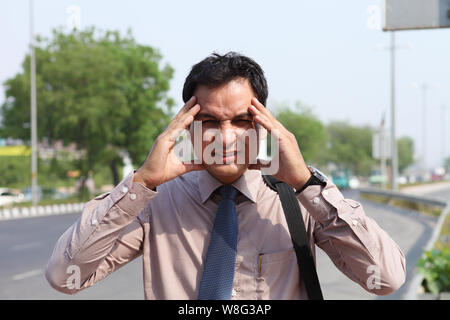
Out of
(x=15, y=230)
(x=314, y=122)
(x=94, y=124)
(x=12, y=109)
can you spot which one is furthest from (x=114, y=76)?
(x=314, y=122)

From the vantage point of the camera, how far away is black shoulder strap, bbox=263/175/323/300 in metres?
1.94

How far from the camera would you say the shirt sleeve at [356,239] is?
1.92 m

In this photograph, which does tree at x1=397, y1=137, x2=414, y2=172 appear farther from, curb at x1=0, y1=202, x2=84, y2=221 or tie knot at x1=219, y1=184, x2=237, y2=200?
tie knot at x1=219, y1=184, x2=237, y2=200

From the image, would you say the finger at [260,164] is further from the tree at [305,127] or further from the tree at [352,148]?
the tree at [352,148]

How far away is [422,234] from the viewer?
14.0 meters

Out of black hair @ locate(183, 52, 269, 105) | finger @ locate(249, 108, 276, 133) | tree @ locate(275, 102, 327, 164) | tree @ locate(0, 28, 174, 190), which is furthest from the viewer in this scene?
tree @ locate(275, 102, 327, 164)

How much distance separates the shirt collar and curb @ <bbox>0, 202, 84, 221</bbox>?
75.9ft

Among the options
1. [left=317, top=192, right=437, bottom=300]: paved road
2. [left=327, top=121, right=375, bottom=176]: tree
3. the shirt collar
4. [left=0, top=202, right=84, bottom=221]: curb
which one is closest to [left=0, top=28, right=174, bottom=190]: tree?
[left=0, top=202, right=84, bottom=221]: curb

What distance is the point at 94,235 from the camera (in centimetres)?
195

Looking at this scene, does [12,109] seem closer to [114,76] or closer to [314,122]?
[114,76]

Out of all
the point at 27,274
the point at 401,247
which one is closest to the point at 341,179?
the point at 401,247

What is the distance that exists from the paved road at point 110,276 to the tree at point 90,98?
20.8 meters

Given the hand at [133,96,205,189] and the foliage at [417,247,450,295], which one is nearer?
the hand at [133,96,205,189]

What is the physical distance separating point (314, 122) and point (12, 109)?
5165 centimetres
